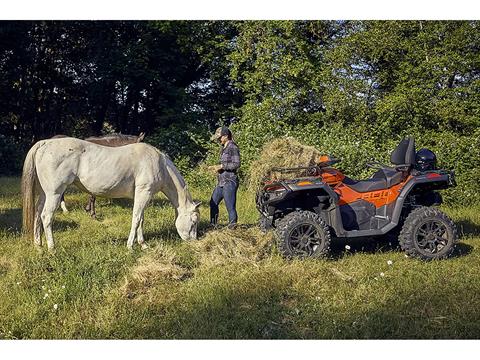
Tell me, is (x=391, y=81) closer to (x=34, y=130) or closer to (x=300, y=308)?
(x=300, y=308)

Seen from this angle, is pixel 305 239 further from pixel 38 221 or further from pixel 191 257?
pixel 38 221

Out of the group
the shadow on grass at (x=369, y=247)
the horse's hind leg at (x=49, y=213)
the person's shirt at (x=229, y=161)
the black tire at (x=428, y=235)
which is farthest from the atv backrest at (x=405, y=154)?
the horse's hind leg at (x=49, y=213)

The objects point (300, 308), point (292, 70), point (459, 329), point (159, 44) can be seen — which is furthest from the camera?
point (159, 44)

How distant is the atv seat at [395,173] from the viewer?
569 centimetres

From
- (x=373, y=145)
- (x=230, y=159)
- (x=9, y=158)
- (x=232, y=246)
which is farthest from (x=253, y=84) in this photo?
(x=9, y=158)

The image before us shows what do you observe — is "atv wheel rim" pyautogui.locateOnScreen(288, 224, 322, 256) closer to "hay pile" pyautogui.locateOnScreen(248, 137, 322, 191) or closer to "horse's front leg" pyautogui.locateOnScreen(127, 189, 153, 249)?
"hay pile" pyautogui.locateOnScreen(248, 137, 322, 191)

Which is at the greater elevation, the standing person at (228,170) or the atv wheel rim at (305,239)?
the standing person at (228,170)

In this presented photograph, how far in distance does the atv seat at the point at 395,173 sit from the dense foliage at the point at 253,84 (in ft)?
13.6

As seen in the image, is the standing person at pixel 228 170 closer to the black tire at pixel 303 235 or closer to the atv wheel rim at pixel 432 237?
the black tire at pixel 303 235

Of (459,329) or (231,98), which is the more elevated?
(231,98)

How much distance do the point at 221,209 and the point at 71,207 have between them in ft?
10.6

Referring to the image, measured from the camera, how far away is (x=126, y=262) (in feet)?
17.2

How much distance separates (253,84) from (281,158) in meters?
8.04

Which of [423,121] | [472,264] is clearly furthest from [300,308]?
[423,121]
